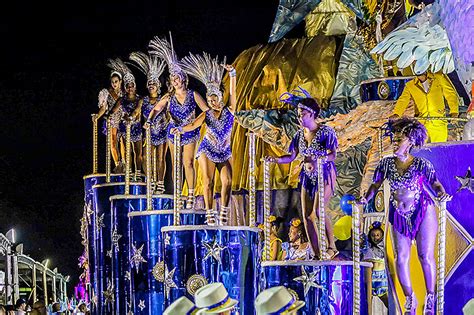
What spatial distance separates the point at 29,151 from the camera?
15797 millimetres

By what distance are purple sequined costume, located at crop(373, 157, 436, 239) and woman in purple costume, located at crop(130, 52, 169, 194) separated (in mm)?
4046

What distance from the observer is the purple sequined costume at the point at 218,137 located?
968 cm

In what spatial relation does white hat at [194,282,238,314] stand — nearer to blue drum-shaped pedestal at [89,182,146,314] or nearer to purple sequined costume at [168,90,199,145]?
purple sequined costume at [168,90,199,145]

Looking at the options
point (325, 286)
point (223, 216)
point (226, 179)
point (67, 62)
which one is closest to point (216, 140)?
point (226, 179)

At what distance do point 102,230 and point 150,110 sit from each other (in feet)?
3.80

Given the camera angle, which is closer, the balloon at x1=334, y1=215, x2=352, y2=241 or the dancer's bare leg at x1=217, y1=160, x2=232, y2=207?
the dancer's bare leg at x1=217, y1=160, x2=232, y2=207

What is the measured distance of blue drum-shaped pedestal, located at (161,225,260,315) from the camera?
8664 millimetres

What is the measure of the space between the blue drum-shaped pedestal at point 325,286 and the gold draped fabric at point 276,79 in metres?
5.63

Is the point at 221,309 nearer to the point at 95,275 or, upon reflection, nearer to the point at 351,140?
the point at 95,275

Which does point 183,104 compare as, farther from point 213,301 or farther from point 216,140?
point 213,301

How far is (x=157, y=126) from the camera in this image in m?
11.1

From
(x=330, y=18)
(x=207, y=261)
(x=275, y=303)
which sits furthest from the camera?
(x=330, y=18)

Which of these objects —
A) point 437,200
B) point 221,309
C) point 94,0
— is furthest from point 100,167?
point 221,309

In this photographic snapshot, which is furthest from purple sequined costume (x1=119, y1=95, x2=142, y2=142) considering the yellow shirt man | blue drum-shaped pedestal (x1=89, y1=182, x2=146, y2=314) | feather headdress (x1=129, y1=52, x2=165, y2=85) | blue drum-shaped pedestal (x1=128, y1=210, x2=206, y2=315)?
the yellow shirt man
